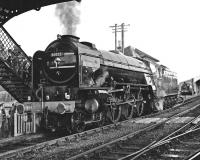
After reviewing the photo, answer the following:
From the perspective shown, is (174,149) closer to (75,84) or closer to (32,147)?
(32,147)

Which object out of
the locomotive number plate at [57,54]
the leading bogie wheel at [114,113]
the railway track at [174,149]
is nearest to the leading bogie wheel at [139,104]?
the leading bogie wheel at [114,113]

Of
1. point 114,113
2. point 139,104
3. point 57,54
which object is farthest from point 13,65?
point 139,104

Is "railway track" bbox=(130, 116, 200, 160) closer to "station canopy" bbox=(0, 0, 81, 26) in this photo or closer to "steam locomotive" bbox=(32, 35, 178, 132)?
"steam locomotive" bbox=(32, 35, 178, 132)

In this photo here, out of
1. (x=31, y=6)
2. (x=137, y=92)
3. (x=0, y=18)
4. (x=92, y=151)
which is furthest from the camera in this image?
(x=137, y=92)

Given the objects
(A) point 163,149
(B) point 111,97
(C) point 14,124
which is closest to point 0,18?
(C) point 14,124

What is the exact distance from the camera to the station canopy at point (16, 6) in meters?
10.1

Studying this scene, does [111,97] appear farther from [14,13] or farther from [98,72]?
[14,13]

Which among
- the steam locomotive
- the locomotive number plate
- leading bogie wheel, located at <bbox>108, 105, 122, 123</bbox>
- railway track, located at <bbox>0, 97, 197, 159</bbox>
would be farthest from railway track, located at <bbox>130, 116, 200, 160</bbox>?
the locomotive number plate

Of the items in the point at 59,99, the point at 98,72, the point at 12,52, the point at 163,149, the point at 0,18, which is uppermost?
the point at 0,18

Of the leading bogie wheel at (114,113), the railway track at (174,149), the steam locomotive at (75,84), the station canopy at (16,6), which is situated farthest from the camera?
the leading bogie wheel at (114,113)

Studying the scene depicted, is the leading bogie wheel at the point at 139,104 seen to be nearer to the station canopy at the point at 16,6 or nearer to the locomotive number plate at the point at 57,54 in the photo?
the locomotive number plate at the point at 57,54

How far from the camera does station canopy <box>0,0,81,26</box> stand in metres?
10.1

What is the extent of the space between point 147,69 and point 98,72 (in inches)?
278

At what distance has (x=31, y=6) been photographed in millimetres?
10328
